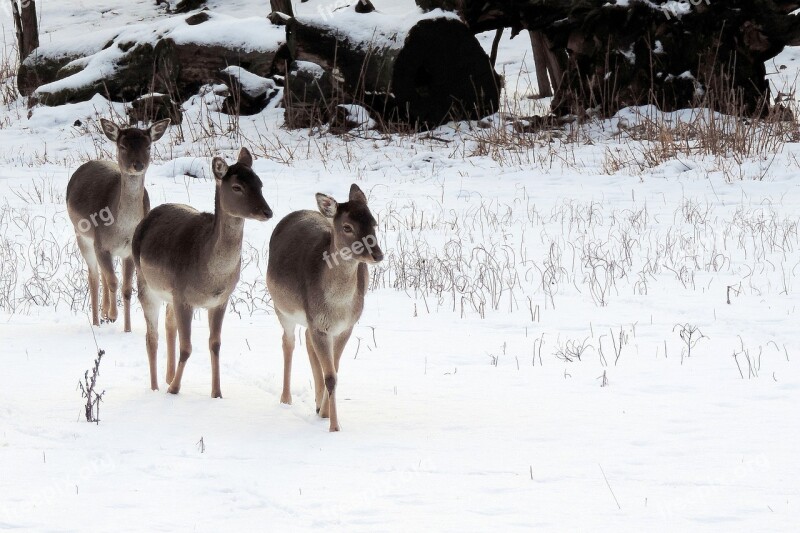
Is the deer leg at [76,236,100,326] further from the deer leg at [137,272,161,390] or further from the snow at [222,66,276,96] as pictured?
the snow at [222,66,276,96]

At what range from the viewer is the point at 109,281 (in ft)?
26.6

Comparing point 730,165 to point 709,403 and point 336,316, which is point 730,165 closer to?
point 709,403

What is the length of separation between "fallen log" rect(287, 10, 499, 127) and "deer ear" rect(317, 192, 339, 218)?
1170cm

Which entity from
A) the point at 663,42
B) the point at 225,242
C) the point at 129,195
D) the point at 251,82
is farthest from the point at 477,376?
the point at 251,82

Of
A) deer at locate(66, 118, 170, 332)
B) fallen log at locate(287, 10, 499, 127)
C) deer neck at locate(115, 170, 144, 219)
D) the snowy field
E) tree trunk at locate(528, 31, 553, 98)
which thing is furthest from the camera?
tree trunk at locate(528, 31, 553, 98)

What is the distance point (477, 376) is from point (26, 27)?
833 inches

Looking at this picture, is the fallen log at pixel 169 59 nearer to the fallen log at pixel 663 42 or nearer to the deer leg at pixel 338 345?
the fallen log at pixel 663 42

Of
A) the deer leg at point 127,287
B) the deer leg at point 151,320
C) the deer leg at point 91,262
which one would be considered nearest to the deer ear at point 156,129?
the deer leg at point 127,287

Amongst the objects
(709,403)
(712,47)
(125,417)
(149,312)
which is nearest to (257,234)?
(149,312)

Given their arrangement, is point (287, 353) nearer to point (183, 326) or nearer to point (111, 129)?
point (183, 326)

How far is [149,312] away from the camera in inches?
249

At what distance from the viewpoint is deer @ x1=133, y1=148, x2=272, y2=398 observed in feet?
18.7

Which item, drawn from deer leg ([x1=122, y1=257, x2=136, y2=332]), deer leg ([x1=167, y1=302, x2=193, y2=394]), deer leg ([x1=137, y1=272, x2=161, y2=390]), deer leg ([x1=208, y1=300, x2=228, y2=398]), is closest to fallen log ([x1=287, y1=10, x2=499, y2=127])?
deer leg ([x1=122, y1=257, x2=136, y2=332])

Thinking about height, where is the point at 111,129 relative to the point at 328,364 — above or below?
above
